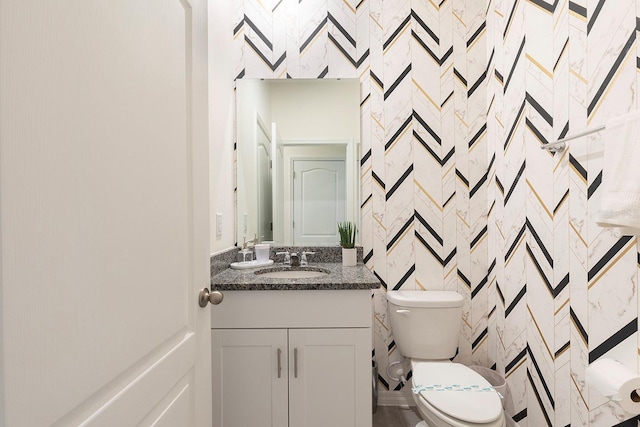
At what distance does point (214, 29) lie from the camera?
→ 1690mm

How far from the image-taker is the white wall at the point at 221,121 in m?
1.68

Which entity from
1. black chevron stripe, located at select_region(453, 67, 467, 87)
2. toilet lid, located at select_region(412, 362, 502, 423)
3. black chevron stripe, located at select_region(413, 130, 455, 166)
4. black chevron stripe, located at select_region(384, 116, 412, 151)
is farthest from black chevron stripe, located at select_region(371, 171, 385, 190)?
toilet lid, located at select_region(412, 362, 502, 423)

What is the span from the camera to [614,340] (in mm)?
1083

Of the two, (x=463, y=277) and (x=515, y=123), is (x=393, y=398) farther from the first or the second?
(x=515, y=123)

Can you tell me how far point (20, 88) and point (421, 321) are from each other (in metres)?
1.77

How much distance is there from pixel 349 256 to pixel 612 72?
1305mm

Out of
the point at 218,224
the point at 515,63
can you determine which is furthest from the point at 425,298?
the point at 515,63

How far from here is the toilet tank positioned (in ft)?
5.80

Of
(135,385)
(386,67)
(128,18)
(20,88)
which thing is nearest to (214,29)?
(386,67)

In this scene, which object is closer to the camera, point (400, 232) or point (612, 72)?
point (612, 72)

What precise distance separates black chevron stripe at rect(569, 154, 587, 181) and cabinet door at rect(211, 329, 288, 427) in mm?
1309

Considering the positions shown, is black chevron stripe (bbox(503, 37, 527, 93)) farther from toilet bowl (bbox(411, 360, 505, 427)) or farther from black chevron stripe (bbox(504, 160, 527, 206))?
toilet bowl (bbox(411, 360, 505, 427))

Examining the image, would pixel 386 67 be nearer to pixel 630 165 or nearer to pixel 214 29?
pixel 214 29

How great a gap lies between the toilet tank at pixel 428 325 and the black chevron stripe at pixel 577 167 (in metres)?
0.84
